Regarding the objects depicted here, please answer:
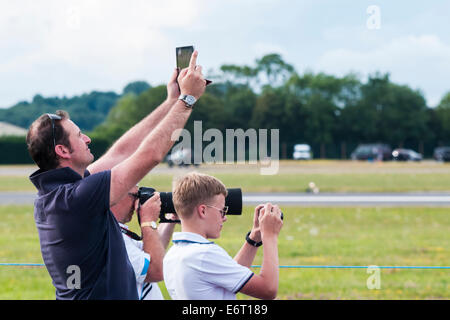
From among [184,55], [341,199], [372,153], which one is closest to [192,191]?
[184,55]

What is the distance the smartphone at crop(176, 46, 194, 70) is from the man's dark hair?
515 mm

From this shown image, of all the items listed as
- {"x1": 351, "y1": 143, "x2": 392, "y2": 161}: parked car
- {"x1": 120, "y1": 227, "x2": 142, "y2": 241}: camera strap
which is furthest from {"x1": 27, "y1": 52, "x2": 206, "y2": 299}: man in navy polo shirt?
{"x1": 351, "y1": 143, "x2": 392, "y2": 161}: parked car

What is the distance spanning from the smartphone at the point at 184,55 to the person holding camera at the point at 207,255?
44cm

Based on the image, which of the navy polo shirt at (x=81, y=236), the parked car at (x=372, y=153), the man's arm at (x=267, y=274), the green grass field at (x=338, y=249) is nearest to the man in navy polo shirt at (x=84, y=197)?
the navy polo shirt at (x=81, y=236)

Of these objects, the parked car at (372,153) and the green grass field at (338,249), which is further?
the parked car at (372,153)

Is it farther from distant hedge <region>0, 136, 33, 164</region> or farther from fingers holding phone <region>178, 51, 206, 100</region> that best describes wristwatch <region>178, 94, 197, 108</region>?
distant hedge <region>0, 136, 33, 164</region>

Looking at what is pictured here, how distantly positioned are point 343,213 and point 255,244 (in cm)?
1103

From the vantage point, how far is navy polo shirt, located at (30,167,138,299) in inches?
70.7

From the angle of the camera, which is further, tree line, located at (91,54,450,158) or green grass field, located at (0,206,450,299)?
tree line, located at (91,54,450,158)

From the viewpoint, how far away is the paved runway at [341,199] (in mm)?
14719

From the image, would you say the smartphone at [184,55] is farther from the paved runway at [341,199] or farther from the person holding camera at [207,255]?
the paved runway at [341,199]

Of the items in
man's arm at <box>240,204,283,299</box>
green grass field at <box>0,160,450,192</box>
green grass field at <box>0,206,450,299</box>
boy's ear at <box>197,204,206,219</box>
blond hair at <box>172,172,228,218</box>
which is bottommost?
green grass field at <box>0,160,450,192</box>

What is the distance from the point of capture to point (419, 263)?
7.16m
